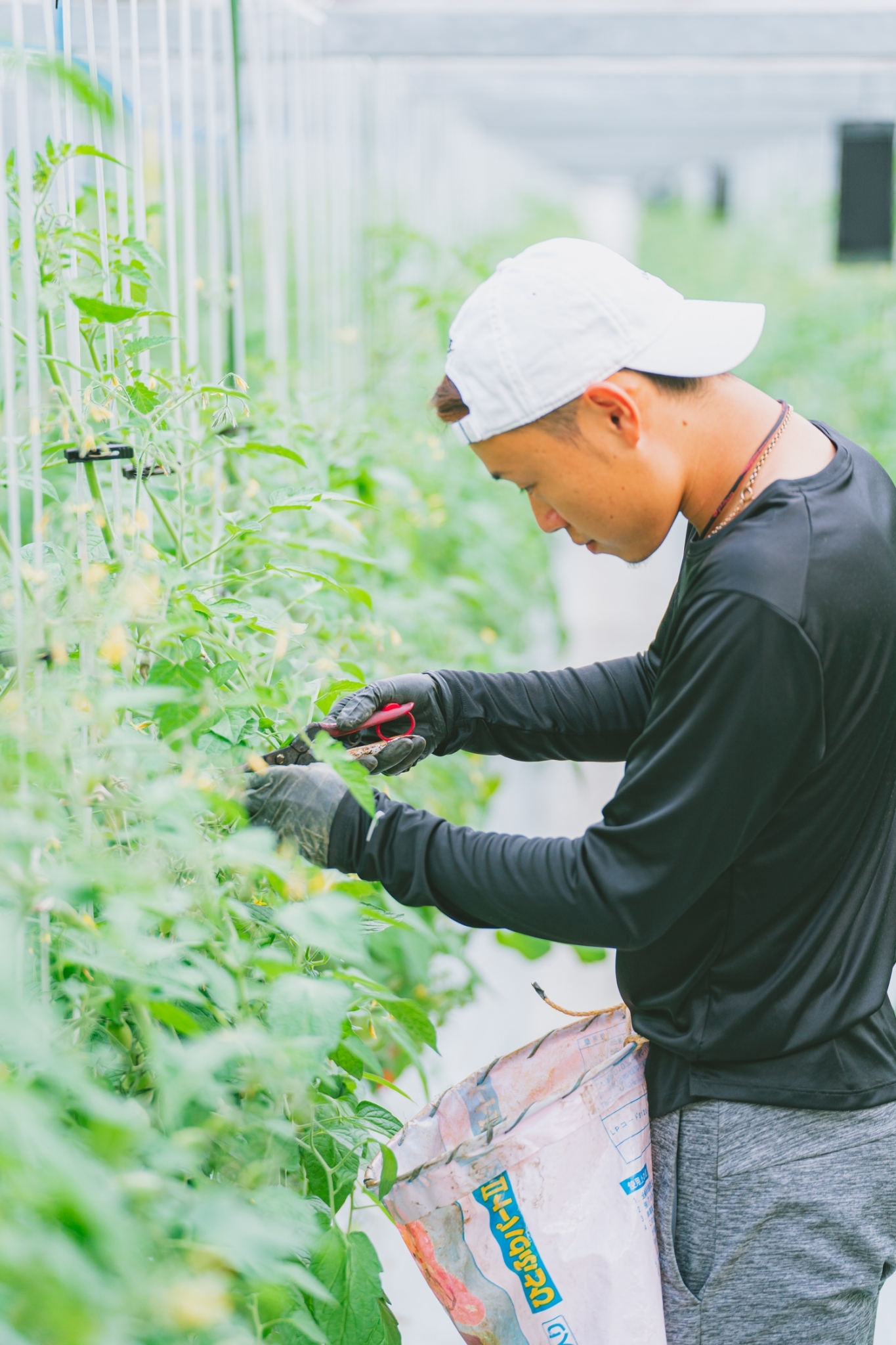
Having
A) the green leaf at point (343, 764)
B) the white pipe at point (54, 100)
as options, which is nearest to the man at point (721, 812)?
the green leaf at point (343, 764)

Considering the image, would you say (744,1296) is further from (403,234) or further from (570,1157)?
(403,234)

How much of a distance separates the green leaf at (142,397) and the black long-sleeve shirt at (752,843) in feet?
1.39

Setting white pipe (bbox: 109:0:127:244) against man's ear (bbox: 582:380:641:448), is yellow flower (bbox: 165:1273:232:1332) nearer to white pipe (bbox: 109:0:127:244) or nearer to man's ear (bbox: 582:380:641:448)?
man's ear (bbox: 582:380:641:448)

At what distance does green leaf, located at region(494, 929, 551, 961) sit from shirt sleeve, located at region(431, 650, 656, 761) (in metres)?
0.49

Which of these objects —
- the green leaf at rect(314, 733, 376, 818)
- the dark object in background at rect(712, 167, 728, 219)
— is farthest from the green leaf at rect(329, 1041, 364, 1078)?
the dark object in background at rect(712, 167, 728, 219)

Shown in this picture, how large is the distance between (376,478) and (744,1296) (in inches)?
55.3

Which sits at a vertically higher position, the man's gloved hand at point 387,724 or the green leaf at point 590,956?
the man's gloved hand at point 387,724

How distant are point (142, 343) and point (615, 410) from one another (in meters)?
0.47

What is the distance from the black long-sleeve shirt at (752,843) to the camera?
0.95 metres

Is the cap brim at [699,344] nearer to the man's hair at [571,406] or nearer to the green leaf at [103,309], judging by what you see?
the man's hair at [571,406]

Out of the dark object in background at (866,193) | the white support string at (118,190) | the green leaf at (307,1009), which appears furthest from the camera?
the dark object in background at (866,193)

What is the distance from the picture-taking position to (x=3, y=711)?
89 centimetres

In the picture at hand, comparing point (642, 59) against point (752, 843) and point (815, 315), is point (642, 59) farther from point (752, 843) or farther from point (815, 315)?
point (815, 315)

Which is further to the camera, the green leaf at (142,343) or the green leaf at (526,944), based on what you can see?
the green leaf at (526,944)
